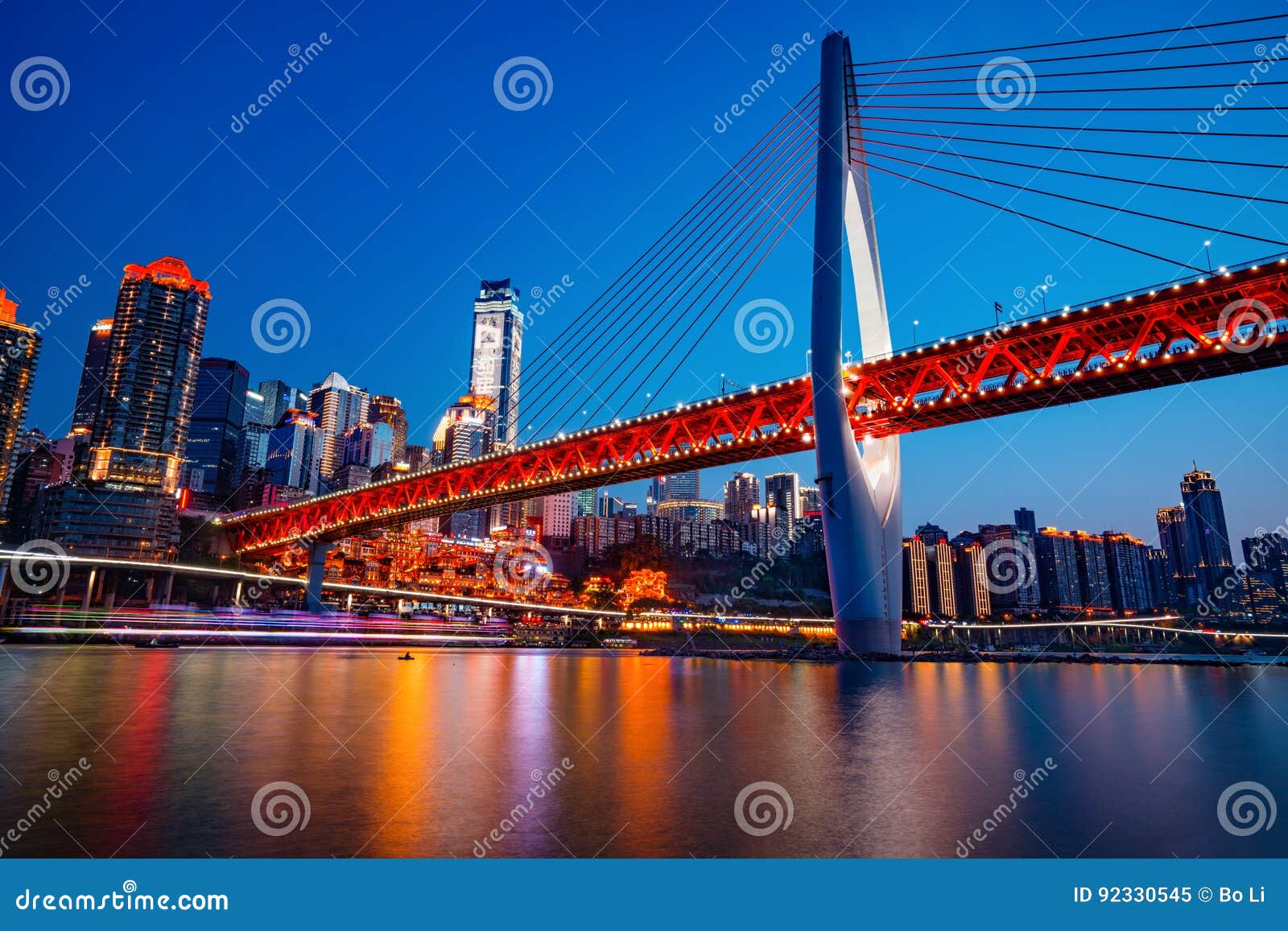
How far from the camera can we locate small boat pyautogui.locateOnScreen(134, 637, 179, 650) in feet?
143

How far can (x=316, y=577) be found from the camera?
71750 millimetres

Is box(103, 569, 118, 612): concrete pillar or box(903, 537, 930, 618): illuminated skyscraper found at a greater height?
box(903, 537, 930, 618): illuminated skyscraper

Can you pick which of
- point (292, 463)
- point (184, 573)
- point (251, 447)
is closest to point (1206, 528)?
point (184, 573)

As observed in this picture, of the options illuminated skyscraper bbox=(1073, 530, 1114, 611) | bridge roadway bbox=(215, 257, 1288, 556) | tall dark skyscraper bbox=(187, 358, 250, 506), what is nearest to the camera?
bridge roadway bbox=(215, 257, 1288, 556)

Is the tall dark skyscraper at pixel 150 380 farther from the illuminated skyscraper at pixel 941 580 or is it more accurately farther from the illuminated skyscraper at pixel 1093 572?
the illuminated skyscraper at pixel 1093 572

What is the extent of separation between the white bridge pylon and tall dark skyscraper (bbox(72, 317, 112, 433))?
150540 mm

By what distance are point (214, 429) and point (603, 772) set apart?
204998mm

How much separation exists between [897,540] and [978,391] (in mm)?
8307

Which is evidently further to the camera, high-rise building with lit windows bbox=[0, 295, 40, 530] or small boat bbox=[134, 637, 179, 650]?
high-rise building with lit windows bbox=[0, 295, 40, 530]

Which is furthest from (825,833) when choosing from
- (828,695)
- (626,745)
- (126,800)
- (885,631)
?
(885,631)

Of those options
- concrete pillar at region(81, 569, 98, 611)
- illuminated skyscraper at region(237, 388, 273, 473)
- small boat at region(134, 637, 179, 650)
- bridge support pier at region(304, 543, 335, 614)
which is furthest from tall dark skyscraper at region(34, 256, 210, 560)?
small boat at region(134, 637, 179, 650)

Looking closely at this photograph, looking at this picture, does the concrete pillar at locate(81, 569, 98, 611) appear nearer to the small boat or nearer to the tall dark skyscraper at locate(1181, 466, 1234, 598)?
the small boat

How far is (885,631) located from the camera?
111 ft

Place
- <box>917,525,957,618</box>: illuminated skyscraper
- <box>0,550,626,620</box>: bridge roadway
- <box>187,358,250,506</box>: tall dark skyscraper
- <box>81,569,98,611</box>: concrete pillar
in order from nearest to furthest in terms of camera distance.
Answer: <box>0,550,626,620</box>: bridge roadway
<box>81,569,98,611</box>: concrete pillar
<box>917,525,957,618</box>: illuminated skyscraper
<box>187,358,250,506</box>: tall dark skyscraper
